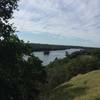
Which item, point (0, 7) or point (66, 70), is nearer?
point (0, 7)

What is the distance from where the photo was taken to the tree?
27.5 metres

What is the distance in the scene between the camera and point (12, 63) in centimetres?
2822

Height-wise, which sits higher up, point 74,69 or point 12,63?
point 12,63

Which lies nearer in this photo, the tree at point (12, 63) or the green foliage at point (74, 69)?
the tree at point (12, 63)

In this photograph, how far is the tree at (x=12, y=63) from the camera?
27484 mm

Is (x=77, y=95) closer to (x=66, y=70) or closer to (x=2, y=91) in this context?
(x=2, y=91)

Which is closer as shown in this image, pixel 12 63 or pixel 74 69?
pixel 12 63

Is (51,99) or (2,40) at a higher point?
(2,40)

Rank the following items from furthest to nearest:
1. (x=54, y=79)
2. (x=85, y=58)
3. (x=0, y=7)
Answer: (x=85, y=58)
(x=54, y=79)
(x=0, y=7)

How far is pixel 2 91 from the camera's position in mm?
26984

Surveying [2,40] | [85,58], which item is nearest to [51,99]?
[2,40]

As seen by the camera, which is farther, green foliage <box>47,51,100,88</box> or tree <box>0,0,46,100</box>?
green foliage <box>47,51,100,88</box>

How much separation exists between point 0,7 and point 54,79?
69.7 feet

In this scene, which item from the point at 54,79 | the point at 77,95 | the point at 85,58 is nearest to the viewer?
the point at 77,95
